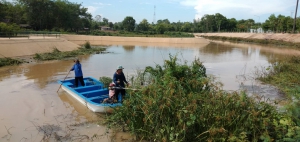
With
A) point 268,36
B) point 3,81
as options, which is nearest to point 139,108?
point 3,81

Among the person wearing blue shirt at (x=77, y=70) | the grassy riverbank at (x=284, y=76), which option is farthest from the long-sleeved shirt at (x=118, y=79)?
the grassy riverbank at (x=284, y=76)

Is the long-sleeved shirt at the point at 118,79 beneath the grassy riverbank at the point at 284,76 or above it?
above

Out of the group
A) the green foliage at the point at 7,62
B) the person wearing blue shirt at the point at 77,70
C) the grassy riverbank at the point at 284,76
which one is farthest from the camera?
the green foliage at the point at 7,62

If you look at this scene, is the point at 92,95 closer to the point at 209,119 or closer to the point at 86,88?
the point at 86,88

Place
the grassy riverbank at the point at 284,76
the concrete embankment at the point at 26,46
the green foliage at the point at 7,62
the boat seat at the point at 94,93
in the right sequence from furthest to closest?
1. the concrete embankment at the point at 26,46
2. the green foliage at the point at 7,62
3. the grassy riverbank at the point at 284,76
4. the boat seat at the point at 94,93

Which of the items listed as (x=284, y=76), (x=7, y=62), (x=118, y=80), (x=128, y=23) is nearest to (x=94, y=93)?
(x=118, y=80)

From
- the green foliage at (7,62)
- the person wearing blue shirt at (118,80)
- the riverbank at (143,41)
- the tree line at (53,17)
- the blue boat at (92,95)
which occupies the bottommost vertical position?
the blue boat at (92,95)

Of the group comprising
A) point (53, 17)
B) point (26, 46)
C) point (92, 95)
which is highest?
point (53, 17)

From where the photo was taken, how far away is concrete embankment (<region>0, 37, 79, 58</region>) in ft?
67.6

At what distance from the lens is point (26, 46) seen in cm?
2317

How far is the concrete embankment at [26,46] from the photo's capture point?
2060cm

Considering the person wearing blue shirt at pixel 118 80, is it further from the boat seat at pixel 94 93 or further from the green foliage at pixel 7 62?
the green foliage at pixel 7 62

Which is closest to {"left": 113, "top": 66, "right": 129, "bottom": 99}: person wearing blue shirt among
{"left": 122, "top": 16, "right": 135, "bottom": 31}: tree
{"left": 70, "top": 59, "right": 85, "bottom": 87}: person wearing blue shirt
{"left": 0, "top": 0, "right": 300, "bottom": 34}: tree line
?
{"left": 70, "top": 59, "right": 85, "bottom": 87}: person wearing blue shirt

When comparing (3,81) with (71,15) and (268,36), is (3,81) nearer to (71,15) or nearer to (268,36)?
(71,15)
